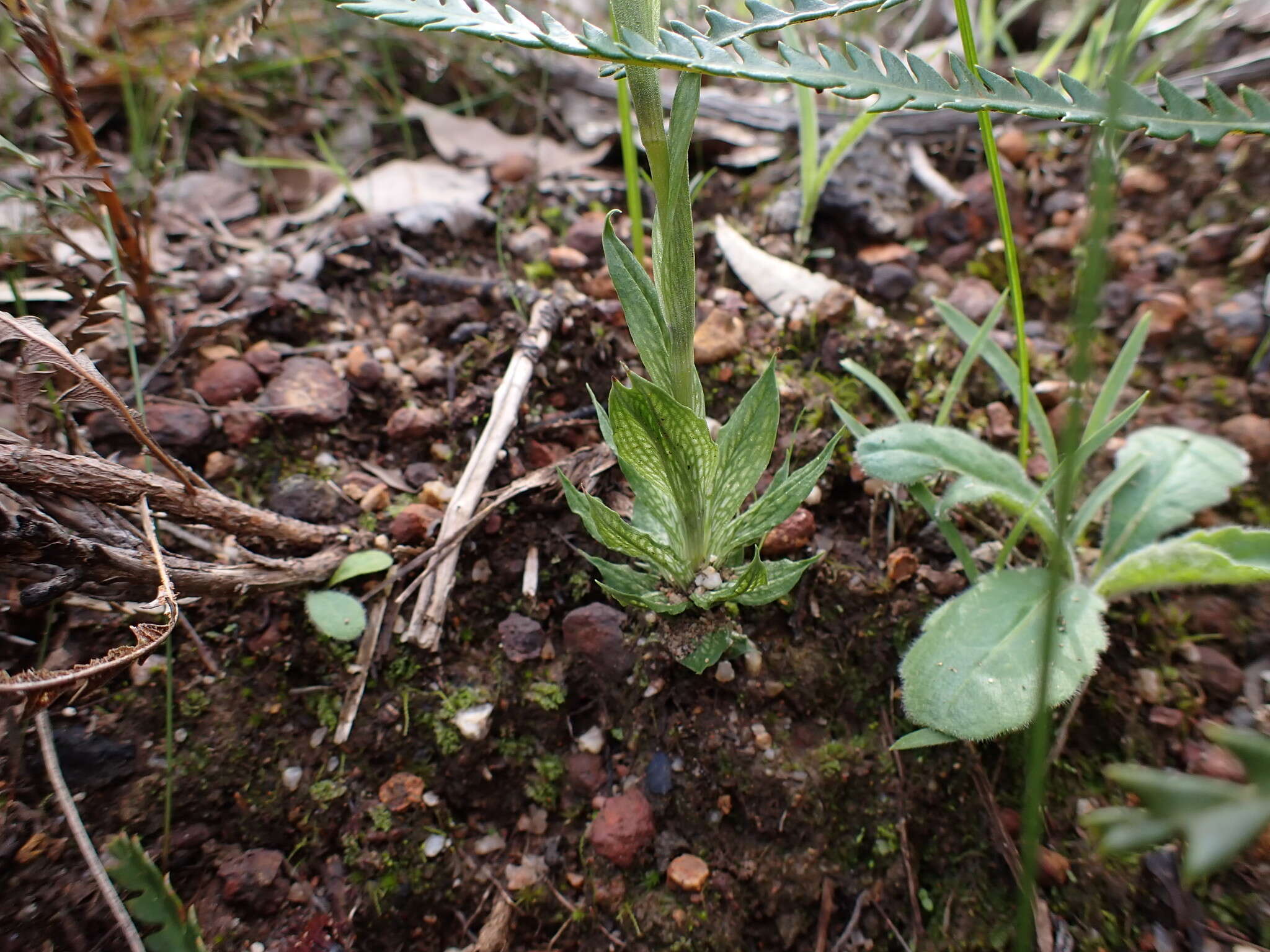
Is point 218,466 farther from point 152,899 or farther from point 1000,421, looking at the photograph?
point 1000,421

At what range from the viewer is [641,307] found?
3.62 ft

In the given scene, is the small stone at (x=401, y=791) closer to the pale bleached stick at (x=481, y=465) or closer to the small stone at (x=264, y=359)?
the pale bleached stick at (x=481, y=465)

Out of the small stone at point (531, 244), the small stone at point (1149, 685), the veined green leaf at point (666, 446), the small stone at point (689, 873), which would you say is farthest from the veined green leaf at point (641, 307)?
the small stone at point (1149, 685)

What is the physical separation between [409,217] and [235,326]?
516mm

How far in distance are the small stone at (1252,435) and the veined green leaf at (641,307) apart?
1.23 m

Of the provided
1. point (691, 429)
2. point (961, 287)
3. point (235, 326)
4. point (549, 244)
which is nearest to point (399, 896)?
point (691, 429)

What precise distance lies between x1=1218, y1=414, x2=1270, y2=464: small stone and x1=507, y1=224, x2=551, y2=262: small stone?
1532 mm

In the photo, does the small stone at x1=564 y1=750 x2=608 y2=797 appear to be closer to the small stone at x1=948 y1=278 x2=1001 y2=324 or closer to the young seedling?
the young seedling

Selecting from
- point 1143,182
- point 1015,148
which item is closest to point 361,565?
point 1015,148

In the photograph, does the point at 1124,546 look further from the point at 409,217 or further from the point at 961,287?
the point at 409,217

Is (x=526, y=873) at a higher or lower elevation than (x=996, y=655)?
lower

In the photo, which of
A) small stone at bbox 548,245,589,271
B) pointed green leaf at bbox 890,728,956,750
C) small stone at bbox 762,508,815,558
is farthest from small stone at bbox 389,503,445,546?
pointed green leaf at bbox 890,728,956,750

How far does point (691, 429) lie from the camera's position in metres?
1.03

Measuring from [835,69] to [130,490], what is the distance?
1110 mm
